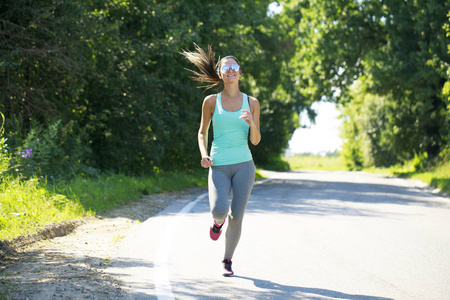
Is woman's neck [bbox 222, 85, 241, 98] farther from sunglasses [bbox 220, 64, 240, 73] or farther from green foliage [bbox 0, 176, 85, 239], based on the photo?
green foliage [bbox 0, 176, 85, 239]

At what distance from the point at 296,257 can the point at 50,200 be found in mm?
4386

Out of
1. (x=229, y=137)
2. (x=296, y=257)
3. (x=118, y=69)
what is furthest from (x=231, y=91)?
(x=118, y=69)

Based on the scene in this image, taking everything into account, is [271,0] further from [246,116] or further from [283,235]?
[246,116]

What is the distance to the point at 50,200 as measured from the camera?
9.35 metres

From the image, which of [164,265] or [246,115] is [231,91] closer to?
[246,115]

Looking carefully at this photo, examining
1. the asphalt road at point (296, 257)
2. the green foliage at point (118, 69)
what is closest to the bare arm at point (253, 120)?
the asphalt road at point (296, 257)

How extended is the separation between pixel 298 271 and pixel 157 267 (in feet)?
4.75

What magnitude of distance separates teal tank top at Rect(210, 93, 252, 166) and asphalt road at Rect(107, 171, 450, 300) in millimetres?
1154

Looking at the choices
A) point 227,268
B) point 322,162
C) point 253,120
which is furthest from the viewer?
point 322,162

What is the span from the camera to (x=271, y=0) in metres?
25.6

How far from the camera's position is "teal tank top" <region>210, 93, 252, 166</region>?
18.5 ft

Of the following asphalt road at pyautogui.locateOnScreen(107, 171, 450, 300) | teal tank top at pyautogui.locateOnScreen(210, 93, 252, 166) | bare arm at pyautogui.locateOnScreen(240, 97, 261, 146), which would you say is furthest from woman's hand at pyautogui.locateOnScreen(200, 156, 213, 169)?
asphalt road at pyautogui.locateOnScreen(107, 171, 450, 300)

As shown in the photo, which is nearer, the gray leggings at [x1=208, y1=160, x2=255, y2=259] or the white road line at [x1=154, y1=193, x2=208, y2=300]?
the white road line at [x1=154, y1=193, x2=208, y2=300]

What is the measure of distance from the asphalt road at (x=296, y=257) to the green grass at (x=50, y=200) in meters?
1.22
